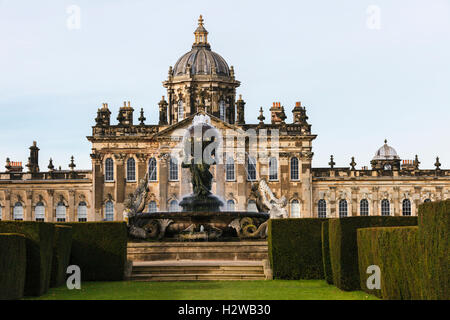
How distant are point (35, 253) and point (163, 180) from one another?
46.1 meters

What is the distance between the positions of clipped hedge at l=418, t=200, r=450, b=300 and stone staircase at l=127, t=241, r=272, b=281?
8502mm

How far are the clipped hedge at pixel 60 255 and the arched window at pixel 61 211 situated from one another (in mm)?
44983

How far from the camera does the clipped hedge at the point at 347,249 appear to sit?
19484mm

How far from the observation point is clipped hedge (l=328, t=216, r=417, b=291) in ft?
63.9

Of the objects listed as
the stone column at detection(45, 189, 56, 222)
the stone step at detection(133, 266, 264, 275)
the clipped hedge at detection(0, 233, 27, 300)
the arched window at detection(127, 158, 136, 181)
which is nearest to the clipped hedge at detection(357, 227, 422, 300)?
the stone step at detection(133, 266, 264, 275)

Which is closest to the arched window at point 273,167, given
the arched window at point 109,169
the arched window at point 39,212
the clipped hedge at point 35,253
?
the arched window at point 109,169

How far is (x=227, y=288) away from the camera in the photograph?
767 inches

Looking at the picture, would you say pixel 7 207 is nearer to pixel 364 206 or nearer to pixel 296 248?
pixel 364 206

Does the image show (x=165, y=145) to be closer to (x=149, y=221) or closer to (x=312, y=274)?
(x=149, y=221)

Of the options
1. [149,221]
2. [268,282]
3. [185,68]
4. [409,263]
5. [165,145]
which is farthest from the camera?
[185,68]

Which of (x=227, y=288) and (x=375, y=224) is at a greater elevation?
(x=375, y=224)

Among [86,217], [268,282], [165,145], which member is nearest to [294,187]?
[165,145]

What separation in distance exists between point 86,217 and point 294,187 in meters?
16.1
